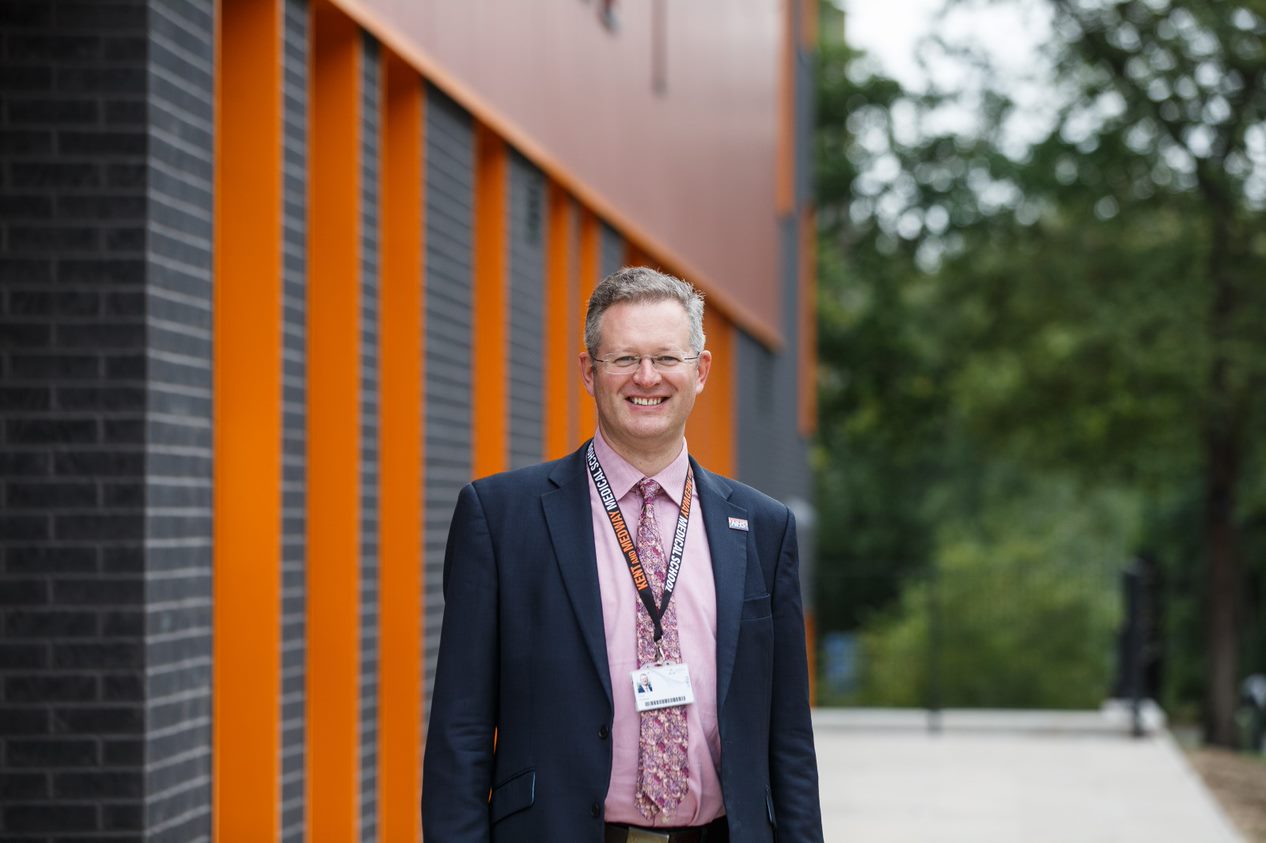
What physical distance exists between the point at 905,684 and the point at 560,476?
99.8 ft

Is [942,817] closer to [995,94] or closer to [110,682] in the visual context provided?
[110,682]

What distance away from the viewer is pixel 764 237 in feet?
70.2

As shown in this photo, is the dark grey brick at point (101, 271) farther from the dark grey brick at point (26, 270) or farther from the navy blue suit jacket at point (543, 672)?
the navy blue suit jacket at point (543, 672)

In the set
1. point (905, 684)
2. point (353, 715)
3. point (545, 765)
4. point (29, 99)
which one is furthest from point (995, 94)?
point (545, 765)

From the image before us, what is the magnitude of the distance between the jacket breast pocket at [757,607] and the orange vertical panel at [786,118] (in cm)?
1963

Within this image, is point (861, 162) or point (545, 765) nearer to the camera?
point (545, 765)

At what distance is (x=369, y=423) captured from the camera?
766 centimetres

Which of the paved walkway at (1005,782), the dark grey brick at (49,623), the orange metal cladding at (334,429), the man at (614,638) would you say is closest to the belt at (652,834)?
the man at (614,638)

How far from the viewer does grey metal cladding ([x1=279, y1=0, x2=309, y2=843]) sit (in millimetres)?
6547

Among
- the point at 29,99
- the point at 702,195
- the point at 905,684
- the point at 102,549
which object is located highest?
the point at 702,195

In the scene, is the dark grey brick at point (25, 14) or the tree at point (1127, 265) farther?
the tree at point (1127, 265)

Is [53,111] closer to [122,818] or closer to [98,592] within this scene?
[98,592]

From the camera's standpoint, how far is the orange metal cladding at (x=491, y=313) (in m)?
9.66

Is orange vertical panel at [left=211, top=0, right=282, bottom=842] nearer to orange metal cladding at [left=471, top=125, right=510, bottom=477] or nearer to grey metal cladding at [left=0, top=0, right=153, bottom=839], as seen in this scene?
grey metal cladding at [left=0, top=0, right=153, bottom=839]
